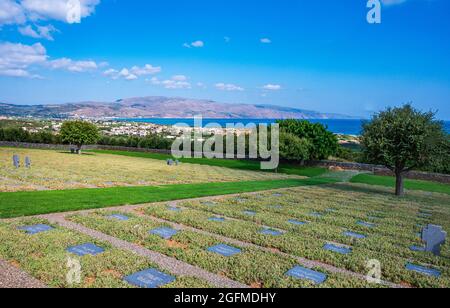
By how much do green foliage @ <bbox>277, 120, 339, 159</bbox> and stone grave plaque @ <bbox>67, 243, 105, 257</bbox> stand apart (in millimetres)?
45884

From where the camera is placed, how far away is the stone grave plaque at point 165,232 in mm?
9984

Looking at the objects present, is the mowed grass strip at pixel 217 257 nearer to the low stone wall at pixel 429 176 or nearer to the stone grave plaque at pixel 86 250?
the stone grave plaque at pixel 86 250

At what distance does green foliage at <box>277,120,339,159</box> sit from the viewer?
5272cm

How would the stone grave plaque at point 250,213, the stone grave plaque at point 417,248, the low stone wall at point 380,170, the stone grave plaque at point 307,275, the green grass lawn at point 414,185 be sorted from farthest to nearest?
the low stone wall at point 380,170, the green grass lawn at point 414,185, the stone grave plaque at point 250,213, the stone grave plaque at point 417,248, the stone grave plaque at point 307,275

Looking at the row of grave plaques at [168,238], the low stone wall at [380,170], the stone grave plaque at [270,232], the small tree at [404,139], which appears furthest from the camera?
the low stone wall at [380,170]

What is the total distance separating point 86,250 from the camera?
27.1 ft

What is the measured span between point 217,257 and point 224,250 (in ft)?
2.39

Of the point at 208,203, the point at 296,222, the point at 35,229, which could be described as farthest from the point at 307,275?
the point at 208,203

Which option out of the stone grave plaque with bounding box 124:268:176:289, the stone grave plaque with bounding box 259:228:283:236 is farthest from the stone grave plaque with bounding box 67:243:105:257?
the stone grave plaque with bounding box 259:228:283:236

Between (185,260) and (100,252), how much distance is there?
2298 millimetres

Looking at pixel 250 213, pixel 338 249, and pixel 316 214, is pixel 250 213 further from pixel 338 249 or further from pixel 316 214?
pixel 338 249

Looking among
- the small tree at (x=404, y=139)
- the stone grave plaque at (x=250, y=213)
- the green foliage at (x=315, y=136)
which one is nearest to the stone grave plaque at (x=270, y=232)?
the stone grave plaque at (x=250, y=213)

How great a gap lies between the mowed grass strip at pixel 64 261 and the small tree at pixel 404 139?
21.3m
